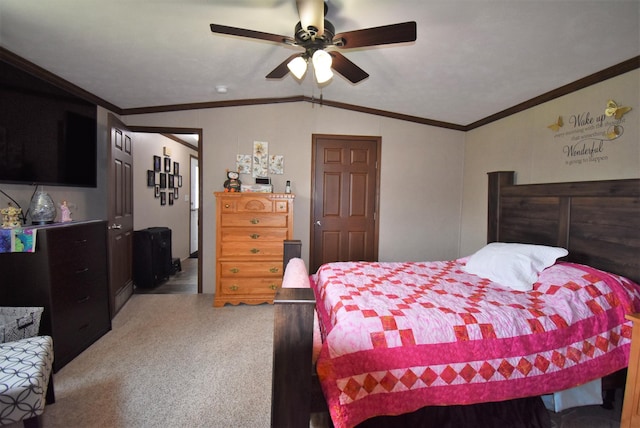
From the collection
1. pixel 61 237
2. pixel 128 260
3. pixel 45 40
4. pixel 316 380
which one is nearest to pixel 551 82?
pixel 316 380

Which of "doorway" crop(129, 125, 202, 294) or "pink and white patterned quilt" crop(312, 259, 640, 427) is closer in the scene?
"pink and white patterned quilt" crop(312, 259, 640, 427)

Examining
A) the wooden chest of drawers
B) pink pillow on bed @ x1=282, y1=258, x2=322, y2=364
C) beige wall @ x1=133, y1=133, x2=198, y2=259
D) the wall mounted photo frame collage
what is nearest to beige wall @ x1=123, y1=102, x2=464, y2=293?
the wooden chest of drawers

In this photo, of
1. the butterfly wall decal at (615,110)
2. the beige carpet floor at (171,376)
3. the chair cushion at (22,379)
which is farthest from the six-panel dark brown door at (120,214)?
the butterfly wall decal at (615,110)

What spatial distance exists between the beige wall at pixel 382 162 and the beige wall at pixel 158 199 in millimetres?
744

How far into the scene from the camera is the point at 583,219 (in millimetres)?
2145

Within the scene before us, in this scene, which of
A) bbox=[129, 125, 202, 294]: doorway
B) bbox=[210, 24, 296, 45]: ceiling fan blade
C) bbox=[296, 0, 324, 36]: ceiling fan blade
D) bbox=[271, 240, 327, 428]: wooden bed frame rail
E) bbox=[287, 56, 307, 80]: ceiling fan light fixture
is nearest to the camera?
bbox=[271, 240, 327, 428]: wooden bed frame rail

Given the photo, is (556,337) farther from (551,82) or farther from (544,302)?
(551,82)

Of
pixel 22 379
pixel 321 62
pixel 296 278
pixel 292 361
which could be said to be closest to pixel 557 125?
pixel 321 62

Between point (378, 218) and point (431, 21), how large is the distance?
2450mm

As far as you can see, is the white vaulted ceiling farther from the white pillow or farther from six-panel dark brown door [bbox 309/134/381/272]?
the white pillow

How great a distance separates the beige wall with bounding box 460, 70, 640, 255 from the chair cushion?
3.74m

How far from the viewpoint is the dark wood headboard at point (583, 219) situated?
186 centimetres

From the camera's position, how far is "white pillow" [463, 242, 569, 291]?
2.02 metres

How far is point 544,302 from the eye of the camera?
1750mm
